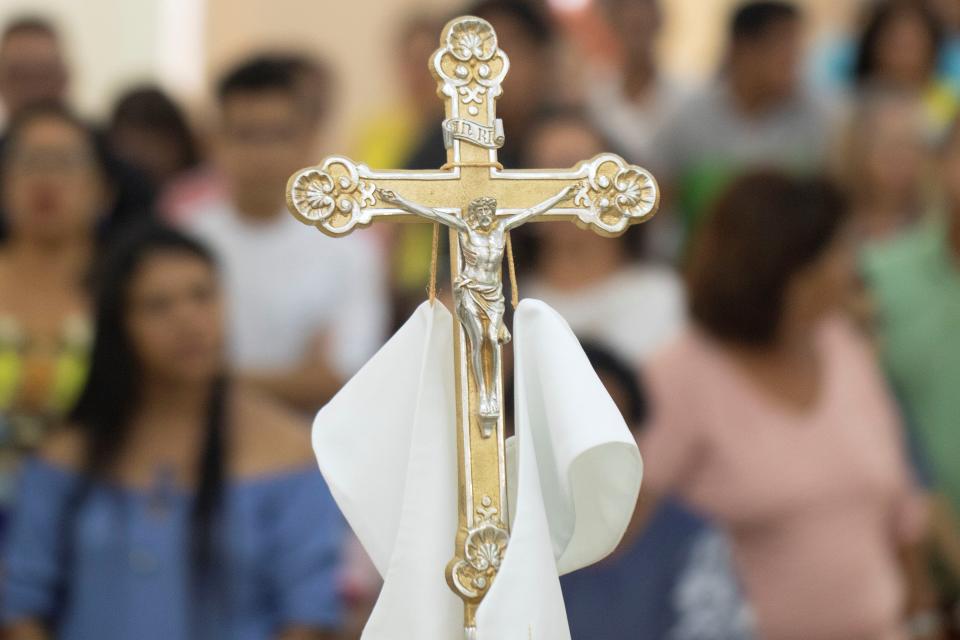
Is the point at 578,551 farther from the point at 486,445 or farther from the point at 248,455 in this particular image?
the point at 248,455

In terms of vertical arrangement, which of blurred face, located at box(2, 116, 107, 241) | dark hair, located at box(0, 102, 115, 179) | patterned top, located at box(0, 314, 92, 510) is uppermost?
dark hair, located at box(0, 102, 115, 179)

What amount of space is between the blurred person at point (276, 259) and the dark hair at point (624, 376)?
1.11 metres

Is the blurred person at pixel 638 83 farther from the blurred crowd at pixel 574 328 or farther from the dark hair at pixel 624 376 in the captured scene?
the dark hair at pixel 624 376

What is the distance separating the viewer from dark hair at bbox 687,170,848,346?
4.10 metres

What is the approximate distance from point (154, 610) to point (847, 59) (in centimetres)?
447

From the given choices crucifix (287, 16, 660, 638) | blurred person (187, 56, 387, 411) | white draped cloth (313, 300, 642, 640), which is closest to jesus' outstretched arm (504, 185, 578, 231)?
crucifix (287, 16, 660, 638)

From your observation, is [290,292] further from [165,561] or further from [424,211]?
[424,211]

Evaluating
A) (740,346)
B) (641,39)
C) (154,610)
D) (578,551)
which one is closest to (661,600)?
(740,346)

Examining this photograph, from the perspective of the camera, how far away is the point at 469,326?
2162mm

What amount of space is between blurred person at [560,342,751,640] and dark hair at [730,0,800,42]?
7.60 feet

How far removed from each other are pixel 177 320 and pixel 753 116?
8.43ft

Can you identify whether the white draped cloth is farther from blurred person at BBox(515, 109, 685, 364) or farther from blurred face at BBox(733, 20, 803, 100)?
blurred face at BBox(733, 20, 803, 100)

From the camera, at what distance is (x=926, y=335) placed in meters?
Answer: 4.89

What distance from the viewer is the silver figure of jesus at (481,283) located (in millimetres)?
2150
